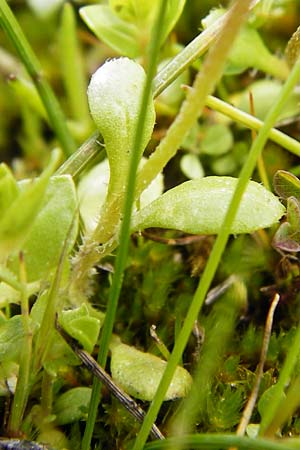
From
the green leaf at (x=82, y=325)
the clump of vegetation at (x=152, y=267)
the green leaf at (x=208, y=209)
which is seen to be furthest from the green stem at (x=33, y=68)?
the green leaf at (x=82, y=325)

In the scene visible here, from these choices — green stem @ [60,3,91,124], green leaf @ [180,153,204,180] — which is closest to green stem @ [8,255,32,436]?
green leaf @ [180,153,204,180]

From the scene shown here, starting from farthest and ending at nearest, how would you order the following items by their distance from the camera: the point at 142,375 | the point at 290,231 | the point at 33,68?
1. the point at 33,68
2. the point at 290,231
3. the point at 142,375

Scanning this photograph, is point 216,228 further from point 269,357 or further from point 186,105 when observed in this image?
point 269,357

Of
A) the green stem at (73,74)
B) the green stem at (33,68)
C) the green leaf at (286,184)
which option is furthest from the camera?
the green stem at (73,74)

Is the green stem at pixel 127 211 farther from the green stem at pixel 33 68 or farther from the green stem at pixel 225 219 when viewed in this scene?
the green stem at pixel 33 68

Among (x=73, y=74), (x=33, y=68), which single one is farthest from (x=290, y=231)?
(x=73, y=74)

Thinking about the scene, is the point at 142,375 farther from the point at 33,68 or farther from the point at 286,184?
the point at 33,68

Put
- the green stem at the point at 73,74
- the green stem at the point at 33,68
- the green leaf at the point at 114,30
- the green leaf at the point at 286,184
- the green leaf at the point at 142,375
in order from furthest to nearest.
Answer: the green stem at the point at 73,74 < the green leaf at the point at 114,30 < the green stem at the point at 33,68 < the green leaf at the point at 286,184 < the green leaf at the point at 142,375
